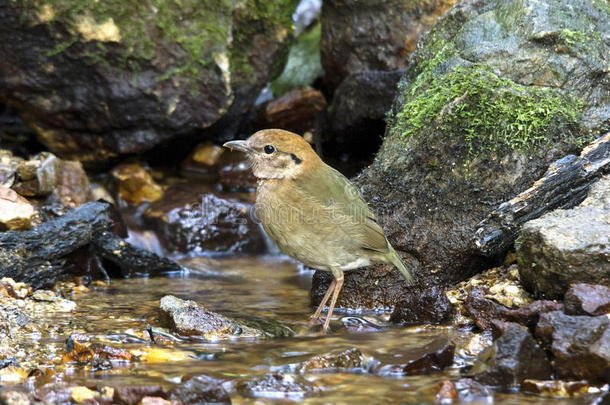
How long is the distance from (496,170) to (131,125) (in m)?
4.49

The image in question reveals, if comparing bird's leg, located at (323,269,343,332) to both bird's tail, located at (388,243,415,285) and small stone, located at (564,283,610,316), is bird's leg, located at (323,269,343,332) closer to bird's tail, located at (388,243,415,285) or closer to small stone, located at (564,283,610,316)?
bird's tail, located at (388,243,415,285)

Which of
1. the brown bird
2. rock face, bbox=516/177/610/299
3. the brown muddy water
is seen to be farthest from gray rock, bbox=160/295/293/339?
rock face, bbox=516/177/610/299

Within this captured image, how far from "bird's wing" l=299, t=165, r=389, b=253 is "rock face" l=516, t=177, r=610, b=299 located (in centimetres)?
108

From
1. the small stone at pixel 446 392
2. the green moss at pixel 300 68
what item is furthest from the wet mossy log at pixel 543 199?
the green moss at pixel 300 68

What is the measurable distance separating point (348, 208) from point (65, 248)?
2.74 meters

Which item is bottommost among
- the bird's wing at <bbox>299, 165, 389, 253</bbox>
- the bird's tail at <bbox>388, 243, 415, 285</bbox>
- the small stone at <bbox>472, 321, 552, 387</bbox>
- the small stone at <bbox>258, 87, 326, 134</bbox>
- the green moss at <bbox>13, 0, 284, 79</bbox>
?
the small stone at <bbox>472, 321, 552, 387</bbox>

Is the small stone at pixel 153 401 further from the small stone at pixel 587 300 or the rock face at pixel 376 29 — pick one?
the rock face at pixel 376 29

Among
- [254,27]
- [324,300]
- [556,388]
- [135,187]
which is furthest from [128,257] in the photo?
[556,388]

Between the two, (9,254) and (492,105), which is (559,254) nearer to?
(492,105)

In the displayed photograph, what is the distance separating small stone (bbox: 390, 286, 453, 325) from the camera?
19.5 feet

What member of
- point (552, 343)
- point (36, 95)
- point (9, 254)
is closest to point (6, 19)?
point (36, 95)

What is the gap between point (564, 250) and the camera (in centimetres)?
531

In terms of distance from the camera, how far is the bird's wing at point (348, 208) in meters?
6.12

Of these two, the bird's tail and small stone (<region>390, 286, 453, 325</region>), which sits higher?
the bird's tail
